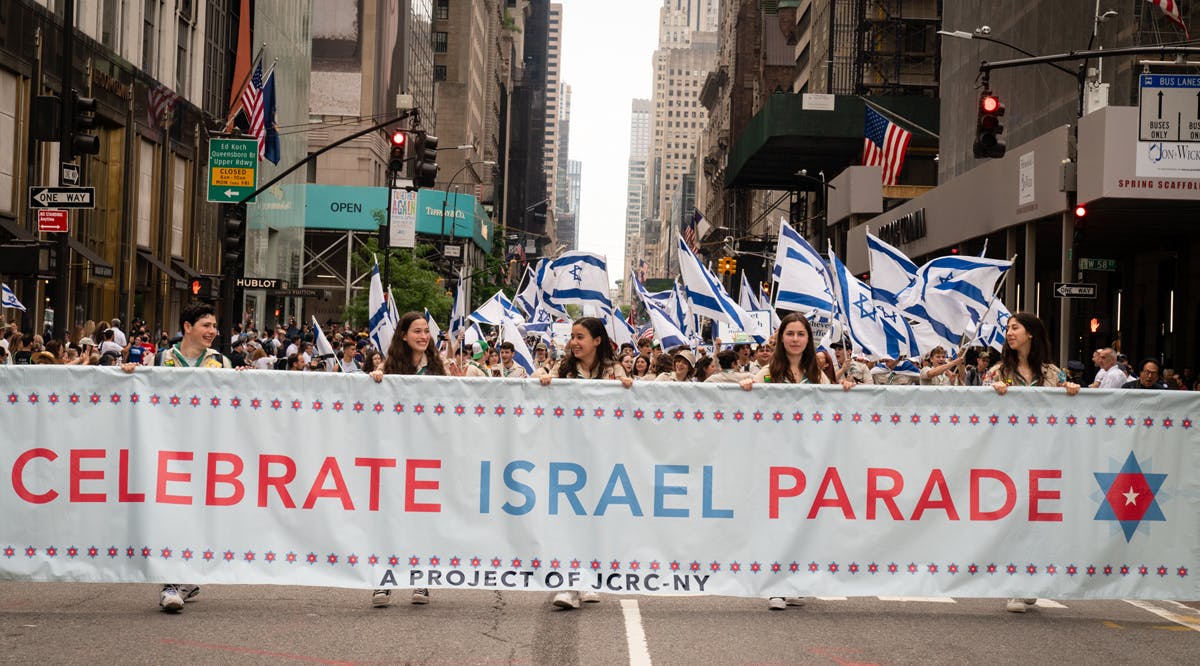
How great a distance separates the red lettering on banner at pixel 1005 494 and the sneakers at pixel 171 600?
15.4ft

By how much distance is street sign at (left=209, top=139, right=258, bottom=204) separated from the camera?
2586 centimetres

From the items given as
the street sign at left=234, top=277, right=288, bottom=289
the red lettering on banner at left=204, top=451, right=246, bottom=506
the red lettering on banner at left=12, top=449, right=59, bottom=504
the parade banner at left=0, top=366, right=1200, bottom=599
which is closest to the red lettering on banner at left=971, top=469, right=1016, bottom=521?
the parade banner at left=0, top=366, right=1200, bottom=599

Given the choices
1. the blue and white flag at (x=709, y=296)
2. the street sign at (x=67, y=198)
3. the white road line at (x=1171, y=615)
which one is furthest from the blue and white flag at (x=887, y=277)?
the street sign at (x=67, y=198)

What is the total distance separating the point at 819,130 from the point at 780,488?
65.3m

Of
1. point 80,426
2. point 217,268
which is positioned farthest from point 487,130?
point 80,426

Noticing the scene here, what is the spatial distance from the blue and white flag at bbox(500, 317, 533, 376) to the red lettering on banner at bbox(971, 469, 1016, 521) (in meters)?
12.1

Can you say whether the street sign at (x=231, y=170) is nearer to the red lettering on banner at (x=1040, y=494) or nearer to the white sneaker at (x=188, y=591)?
the white sneaker at (x=188, y=591)

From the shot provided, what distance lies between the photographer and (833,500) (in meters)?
8.88

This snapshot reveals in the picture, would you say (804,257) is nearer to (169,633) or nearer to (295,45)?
(169,633)

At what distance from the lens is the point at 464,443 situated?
8867mm

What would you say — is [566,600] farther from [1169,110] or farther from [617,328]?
[1169,110]

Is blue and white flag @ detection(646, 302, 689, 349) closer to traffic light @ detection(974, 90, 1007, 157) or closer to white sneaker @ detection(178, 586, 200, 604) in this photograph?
traffic light @ detection(974, 90, 1007, 157)

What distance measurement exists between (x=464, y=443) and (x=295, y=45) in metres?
57.0

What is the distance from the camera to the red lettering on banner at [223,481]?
8.73m
